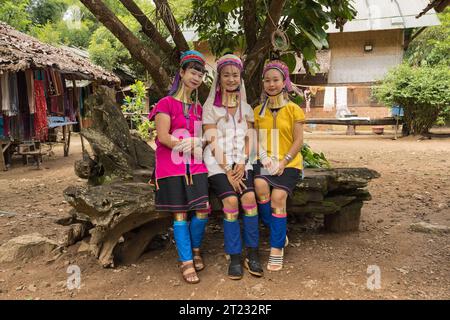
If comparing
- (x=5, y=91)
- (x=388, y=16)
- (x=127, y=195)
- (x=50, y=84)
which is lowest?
(x=127, y=195)

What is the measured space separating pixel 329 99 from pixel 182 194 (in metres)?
14.9

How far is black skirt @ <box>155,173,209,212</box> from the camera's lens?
8.64 feet

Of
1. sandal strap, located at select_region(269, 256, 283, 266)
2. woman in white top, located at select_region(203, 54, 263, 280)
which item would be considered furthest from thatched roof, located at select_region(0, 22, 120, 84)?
sandal strap, located at select_region(269, 256, 283, 266)

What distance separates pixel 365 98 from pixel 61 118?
12.4 m

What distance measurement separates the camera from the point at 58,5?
880 inches

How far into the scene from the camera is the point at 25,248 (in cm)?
314

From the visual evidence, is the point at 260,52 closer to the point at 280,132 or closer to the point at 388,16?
the point at 280,132

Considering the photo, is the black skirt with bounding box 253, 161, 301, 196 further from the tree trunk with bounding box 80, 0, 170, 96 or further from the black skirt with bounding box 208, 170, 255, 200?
the tree trunk with bounding box 80, 0, 170, 96

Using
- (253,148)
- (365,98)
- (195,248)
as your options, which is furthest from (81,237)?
(365,98)

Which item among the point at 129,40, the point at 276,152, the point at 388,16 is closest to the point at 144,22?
the point at 129,40

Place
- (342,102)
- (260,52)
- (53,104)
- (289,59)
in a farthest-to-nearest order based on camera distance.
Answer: (342,102) < (53,104) < (289,59) < (260,52)

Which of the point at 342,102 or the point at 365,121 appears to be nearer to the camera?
the point at 365,121

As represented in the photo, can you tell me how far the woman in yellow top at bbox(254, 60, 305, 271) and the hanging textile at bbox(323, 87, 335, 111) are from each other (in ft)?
45.6

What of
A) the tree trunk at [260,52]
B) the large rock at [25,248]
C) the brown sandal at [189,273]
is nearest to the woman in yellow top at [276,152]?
the brown sandal at [189,273]
